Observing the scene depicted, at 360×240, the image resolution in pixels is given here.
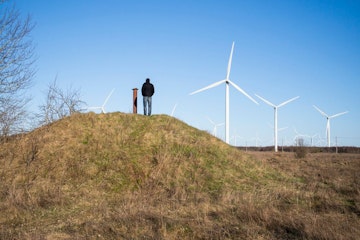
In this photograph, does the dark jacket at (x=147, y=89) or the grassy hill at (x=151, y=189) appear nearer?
the grassy hill at (x=151, y=189)

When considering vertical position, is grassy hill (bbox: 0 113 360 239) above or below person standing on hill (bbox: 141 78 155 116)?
below

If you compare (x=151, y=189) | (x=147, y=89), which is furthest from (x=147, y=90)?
(x=151, y=189)

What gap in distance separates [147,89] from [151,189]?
7.04 meters

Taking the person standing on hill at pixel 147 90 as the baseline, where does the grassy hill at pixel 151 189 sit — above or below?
below

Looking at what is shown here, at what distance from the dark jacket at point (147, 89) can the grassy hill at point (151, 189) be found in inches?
61.4

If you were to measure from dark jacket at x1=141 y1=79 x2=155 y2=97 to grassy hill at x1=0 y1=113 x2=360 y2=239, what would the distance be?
1.56 meters

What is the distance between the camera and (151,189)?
14641 millimetres

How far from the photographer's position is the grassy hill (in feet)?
30.7

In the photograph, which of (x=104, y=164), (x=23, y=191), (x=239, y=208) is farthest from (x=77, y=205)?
(x=239, y=208)

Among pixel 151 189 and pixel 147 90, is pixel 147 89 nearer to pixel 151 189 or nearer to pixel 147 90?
pixel 147 90

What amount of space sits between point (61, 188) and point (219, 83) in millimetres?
18463

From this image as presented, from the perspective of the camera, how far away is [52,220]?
432 inches

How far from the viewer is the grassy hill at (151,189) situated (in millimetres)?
9367

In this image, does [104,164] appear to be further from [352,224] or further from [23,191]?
[352,224]
